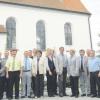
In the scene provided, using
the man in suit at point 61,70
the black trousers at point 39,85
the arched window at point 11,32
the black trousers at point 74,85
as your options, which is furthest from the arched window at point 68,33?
the black trousers at point 39,85

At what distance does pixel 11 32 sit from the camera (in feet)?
86.6

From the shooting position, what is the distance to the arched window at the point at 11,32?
2617 cm

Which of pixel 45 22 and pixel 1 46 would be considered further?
pixel 45 22

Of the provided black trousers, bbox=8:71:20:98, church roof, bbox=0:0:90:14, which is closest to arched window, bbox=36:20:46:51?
church roof, bbox=0:0:90:14

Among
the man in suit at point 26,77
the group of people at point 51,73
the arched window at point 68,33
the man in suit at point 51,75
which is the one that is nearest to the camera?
the group of people at point 51,73

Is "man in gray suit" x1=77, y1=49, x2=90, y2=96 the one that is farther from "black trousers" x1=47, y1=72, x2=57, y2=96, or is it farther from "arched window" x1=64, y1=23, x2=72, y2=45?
"arched window" x1=64, y1=23, x2=72, y2=45

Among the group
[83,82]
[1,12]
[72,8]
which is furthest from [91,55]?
[72,8]

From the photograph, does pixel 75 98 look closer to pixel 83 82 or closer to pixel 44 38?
pixel 83 82

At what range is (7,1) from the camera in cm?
2581

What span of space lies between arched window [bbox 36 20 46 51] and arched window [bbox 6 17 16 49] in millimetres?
2230

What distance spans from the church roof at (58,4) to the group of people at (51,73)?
1334 cm

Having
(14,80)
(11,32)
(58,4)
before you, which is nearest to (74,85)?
(14,80)

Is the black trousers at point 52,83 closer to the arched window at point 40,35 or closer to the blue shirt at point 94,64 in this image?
the blue shirt at point 94,64

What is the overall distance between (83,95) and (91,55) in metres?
1.55
